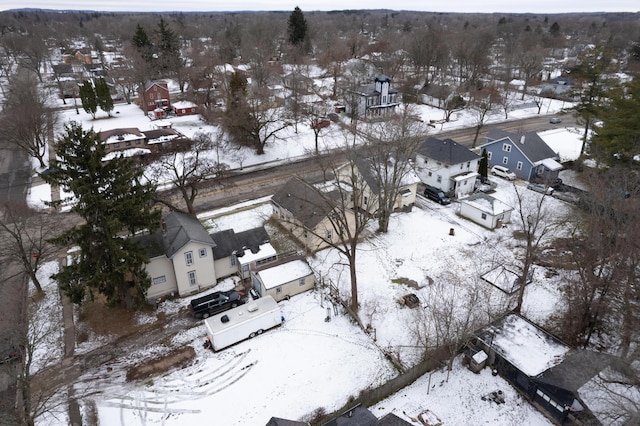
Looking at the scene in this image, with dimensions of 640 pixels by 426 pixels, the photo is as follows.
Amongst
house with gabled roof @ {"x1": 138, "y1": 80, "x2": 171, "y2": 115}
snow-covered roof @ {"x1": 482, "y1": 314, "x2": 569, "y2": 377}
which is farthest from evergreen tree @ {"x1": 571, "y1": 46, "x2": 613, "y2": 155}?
house with gabled roof @ {"x1": 138, "y1": 80, "x2": 171, "y2": 115}

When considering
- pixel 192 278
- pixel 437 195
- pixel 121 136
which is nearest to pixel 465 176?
pixel 437 195

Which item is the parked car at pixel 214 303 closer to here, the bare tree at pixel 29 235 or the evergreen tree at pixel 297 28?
the bare tree at pixel 29 235

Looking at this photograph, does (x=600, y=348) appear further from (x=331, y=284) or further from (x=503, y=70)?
(x=503, y=70)

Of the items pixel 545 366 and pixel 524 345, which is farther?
pixel 524 345

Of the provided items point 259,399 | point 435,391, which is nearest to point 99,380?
point 259,399

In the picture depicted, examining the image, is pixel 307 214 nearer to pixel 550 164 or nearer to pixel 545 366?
pixel 545 366
